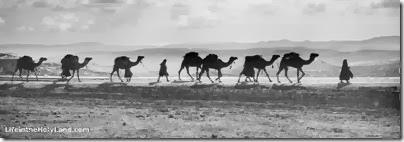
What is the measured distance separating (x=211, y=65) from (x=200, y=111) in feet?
1.67

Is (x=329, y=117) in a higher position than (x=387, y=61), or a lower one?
lower

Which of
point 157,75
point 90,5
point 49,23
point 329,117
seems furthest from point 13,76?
point 329,117

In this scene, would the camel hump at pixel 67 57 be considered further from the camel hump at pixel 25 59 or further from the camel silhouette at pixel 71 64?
the camel hump at pixel 25 59

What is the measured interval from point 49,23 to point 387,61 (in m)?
3.58

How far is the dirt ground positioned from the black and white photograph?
0.01m

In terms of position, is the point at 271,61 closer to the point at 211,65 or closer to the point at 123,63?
the point at 211,65

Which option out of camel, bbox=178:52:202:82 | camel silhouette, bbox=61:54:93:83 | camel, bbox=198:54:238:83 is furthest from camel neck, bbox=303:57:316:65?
camel silhouette, bbox=61:54:93:83

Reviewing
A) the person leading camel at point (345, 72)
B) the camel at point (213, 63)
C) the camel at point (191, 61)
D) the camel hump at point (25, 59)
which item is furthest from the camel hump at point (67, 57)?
→ the person leading camel at point (345, 72)

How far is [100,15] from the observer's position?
5691 millimetres

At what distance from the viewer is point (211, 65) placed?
573cm

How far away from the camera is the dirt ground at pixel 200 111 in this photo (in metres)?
5.53

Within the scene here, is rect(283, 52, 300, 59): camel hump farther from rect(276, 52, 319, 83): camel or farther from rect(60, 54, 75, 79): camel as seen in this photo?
rect(60, 54, 75, 79): camel

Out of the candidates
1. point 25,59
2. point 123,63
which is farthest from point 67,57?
point 123,63

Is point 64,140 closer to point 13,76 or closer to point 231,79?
point 13,76
